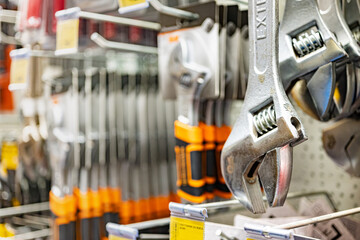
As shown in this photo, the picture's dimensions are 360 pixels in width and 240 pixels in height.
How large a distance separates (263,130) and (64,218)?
108 centimetres

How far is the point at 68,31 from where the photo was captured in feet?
4.50

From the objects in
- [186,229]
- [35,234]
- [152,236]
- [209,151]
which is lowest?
[35,234]

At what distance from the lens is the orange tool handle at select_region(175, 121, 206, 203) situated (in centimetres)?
122

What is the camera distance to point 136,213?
66.7 inches

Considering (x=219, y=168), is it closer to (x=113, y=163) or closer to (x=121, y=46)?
(x=113, y=163)

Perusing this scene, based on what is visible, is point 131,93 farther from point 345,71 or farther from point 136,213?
point 345,71

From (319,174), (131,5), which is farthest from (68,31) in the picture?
(319,174)

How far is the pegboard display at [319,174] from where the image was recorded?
130 cm

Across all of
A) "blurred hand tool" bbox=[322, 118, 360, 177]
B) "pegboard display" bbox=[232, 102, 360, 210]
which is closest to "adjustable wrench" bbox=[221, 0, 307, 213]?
"blurred hand tool" bbox=[322, 118, 360, 177]

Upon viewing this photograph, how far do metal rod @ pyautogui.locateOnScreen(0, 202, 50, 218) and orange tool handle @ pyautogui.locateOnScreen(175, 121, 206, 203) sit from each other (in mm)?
919

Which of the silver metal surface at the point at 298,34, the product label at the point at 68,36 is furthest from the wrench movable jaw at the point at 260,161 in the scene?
the product label at the point at 68,36

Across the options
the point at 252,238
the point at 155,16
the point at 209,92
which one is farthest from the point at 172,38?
the point at 252,238

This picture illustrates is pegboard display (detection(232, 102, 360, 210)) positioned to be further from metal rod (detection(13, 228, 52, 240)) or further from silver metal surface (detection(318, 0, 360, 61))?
metal rod (detection(13, 228, 52, 240))

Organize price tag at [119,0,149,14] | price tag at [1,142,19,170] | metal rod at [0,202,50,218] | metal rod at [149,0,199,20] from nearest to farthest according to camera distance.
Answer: price tag at [119,0,149,14]
metal rod at [149,0,199,20]
metal rod at [0,202,50,218]
price tag at [1,142,19,170]
